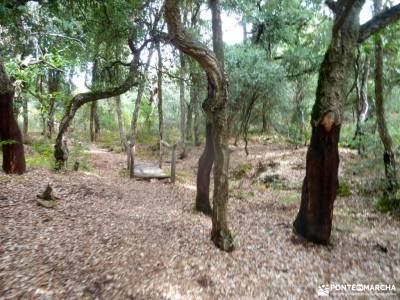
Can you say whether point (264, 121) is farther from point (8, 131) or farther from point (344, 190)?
point (8, 131)

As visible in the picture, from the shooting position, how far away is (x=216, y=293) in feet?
14.9

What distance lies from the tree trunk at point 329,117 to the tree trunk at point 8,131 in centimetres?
714

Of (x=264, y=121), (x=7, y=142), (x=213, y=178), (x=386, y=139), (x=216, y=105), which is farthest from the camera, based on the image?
(x=264, y=121)

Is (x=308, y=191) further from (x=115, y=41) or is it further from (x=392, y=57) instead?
(x=392, y=57)

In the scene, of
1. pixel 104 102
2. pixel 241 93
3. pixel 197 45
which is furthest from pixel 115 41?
pixel 104 102

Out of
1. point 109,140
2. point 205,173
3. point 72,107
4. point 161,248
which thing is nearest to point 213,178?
point 205,173

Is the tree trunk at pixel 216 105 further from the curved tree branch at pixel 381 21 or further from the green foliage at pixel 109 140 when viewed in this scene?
the green foliage at pixel 109 140

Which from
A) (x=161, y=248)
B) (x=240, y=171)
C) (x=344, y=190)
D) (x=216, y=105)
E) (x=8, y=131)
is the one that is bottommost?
(x=161, y=248)

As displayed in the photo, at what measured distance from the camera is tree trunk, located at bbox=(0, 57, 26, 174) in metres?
8.23

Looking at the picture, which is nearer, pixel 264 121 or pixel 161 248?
pixel 161 248

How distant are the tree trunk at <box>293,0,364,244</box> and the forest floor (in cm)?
96

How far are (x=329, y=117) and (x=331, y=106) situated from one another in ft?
0.67

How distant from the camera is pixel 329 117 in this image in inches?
237

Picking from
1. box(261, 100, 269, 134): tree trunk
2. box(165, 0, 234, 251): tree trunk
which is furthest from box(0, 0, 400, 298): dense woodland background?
box(261, 100, 269, 134): tree trunk
